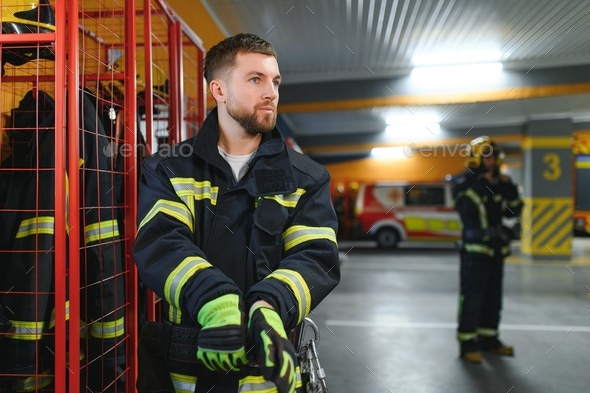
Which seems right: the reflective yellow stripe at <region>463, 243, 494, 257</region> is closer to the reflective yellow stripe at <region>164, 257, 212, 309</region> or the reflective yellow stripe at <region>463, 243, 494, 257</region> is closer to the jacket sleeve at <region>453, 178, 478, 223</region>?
the jacket sleeve at <region>453, 178, 478, 223</region>

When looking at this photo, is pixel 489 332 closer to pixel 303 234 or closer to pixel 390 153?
pixel 303 234

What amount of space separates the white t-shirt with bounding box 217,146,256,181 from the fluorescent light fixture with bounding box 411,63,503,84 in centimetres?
585

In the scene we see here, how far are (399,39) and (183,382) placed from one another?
505cm

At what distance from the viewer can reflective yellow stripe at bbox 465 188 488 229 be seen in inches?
155

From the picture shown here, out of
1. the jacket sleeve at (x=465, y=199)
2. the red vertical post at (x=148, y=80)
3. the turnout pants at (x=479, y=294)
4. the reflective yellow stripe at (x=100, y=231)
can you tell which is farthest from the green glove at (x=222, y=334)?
the jacket sleeve at (x=465, y=199)

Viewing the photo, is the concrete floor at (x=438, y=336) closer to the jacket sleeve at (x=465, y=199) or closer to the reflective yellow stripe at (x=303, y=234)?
the jacket sleeve at (x=465, y=199)

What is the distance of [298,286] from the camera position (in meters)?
1.33

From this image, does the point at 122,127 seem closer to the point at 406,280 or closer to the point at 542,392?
the point at 542,392

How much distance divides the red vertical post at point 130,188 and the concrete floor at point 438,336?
177 centimetres

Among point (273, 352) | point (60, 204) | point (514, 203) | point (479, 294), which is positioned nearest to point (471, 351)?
point (479, 294)

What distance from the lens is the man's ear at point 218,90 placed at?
1583 millimetres

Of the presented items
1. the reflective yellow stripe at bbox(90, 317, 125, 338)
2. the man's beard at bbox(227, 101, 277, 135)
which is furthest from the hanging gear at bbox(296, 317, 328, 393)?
the reflective yellow stripe at bbox(90, 317, 125, 338)

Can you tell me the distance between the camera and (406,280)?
788 centimetres

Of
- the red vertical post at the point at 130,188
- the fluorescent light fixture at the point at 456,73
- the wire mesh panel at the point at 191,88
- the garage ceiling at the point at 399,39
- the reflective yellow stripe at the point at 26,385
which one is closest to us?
the reflective yellow stripe at the point at 26,385
